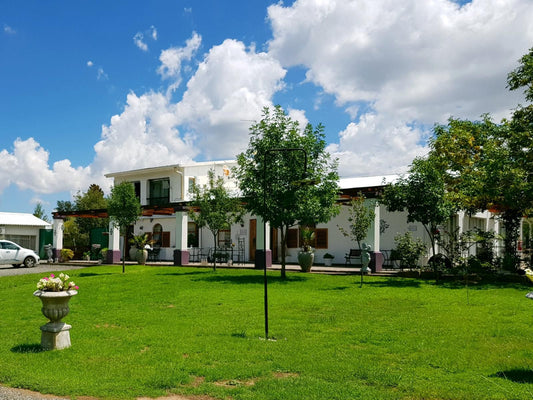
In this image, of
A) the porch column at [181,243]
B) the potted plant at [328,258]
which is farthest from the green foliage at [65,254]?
the potted plant at [328,258]

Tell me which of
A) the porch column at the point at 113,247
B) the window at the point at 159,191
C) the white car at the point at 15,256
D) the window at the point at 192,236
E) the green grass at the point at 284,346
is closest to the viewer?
the green grass at the point at 284,346

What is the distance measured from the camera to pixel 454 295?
1334 cm

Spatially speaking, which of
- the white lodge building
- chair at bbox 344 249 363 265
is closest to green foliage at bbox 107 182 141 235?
the white lodge building

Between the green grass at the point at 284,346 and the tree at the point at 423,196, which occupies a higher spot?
the tree at the point at 423,196

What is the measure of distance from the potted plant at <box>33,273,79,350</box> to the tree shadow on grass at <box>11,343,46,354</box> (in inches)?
4.4

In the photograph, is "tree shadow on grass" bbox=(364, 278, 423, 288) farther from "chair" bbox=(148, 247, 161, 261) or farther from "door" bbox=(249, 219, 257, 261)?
"chair" bbox=(148, 247, 161, 261)

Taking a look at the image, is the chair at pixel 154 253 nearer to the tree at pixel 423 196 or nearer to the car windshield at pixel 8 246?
the car windshield at pixel 8 246

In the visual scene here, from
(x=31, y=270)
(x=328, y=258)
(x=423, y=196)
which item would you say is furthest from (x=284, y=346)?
(x=31, y=270)

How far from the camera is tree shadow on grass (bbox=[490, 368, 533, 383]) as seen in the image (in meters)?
5.86

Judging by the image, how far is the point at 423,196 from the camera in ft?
51.6

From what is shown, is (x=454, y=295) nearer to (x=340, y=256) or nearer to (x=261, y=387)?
(x=261, y=387)

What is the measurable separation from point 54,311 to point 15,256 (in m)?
21.1

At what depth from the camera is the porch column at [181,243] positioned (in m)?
24.8

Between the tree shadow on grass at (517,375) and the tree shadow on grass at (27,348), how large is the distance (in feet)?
22.3
